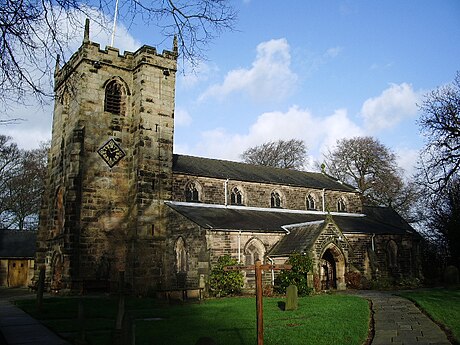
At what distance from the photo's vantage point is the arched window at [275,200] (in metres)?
31.1

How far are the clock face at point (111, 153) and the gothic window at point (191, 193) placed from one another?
4.64 meters

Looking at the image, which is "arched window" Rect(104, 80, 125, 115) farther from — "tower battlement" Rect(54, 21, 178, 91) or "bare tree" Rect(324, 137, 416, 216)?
"bare tree" Rect(324, 137, 416, 216)

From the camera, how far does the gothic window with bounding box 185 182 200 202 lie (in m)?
26.9

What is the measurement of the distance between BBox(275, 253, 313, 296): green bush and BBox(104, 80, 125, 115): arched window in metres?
13.9

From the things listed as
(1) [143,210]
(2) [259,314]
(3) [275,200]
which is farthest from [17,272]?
(2) [259,314]

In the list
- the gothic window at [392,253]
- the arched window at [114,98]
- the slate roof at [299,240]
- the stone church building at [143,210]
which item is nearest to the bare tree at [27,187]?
the stone church building at [143,210]

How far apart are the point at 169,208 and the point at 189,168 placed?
4311 millimetres

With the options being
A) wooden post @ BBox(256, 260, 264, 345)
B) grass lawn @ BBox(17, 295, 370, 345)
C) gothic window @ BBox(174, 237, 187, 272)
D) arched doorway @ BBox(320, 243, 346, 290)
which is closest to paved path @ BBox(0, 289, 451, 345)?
grass lawn @ BBox(17, 295, 370, 345)

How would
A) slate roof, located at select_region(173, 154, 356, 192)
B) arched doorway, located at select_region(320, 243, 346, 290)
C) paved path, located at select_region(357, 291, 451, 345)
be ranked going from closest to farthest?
1. paved path, located at select_region(357, 291, 451, 345)
2. arched doorway, located at select_region(320, 243, 346, 290)
3. slate roof, located at select_region(173, 154, 356, 192)

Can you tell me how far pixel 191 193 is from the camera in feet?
89.4

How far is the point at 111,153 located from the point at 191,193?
5.75m

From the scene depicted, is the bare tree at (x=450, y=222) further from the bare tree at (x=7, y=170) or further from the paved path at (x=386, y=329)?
the bare tree at (x=7, y=170)

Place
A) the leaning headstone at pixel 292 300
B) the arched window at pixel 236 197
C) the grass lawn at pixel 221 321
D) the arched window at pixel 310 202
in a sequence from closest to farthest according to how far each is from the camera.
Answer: the grass lawn at pixel 221 321 < the leaning headstone at pixel 292 300 < the arched window at pixel 236 197 < the arched window at pixel 310 202

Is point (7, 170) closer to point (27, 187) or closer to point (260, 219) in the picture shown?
point (27, 187)
